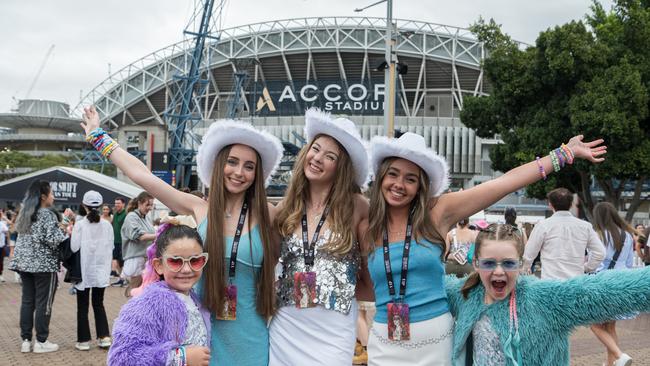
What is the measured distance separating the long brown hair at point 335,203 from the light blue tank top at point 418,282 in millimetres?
217

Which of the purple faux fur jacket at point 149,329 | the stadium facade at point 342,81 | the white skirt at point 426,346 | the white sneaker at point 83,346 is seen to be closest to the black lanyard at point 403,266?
the white skirt at point 426,346

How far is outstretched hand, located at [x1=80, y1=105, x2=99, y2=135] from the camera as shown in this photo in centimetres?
381

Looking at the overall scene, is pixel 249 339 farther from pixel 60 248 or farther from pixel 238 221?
pixel 60 248

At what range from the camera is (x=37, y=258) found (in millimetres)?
6926

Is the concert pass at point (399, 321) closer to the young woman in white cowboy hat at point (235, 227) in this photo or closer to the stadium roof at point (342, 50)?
the young woman in white cowboy hat at point (235, 227)

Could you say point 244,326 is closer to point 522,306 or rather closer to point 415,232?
point 415,232

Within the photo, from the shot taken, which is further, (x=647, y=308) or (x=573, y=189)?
(x=573, y=189)

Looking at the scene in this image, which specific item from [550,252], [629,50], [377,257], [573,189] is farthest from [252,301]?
[573,189]

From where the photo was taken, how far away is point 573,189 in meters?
21.5

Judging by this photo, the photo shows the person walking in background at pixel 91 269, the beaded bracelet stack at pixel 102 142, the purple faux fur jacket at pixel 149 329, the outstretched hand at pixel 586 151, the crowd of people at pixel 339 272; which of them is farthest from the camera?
the person walking in background at pixel 91 269

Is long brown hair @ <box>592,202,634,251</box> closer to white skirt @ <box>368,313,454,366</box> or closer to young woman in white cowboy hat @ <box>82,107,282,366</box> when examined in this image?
white skirt @ <box>368,313,454,366</box>

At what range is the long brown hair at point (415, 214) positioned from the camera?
3184 mm

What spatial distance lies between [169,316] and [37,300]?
16.7 feet

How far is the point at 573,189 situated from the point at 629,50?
5.22 meters
